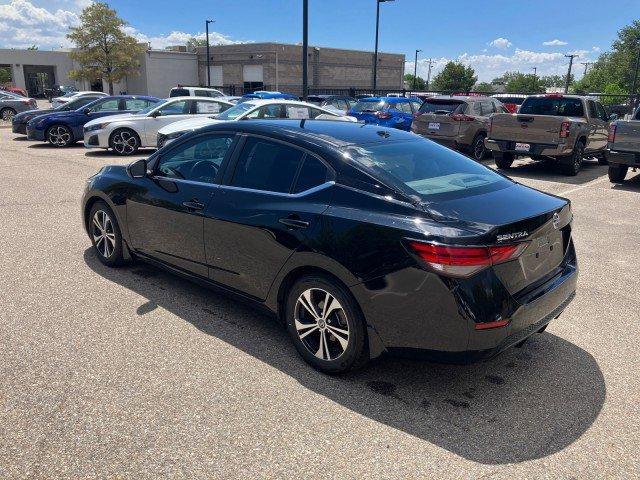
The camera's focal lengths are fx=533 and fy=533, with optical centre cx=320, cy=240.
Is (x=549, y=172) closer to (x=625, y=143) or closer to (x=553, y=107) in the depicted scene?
(x=553, y=107)

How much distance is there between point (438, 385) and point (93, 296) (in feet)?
10.1

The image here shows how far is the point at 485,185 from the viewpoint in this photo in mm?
3701

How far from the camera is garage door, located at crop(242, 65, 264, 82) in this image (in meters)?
59.2

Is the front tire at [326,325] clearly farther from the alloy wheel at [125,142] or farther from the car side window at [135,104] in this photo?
the car side window at [135,104]

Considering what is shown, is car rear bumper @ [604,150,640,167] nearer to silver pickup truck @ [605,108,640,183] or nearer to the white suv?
silver pickup truck @ [605,108,640,183]

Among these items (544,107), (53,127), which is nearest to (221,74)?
(53,127)

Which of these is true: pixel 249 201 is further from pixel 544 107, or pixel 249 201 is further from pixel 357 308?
pixel 544 107

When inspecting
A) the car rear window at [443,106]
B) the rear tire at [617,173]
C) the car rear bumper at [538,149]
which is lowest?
the rear tire at [617,173]

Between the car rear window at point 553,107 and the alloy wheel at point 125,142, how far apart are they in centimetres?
1030

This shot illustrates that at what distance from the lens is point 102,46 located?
53031 millimetres

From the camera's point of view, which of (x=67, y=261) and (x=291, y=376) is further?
(x=67, y=261)

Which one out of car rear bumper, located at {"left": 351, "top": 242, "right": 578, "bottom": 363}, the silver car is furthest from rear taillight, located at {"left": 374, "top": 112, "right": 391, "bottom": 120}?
the silver car

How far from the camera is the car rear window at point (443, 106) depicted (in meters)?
14.0

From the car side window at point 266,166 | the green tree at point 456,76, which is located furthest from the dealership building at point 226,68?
the car side window at point 266,166
